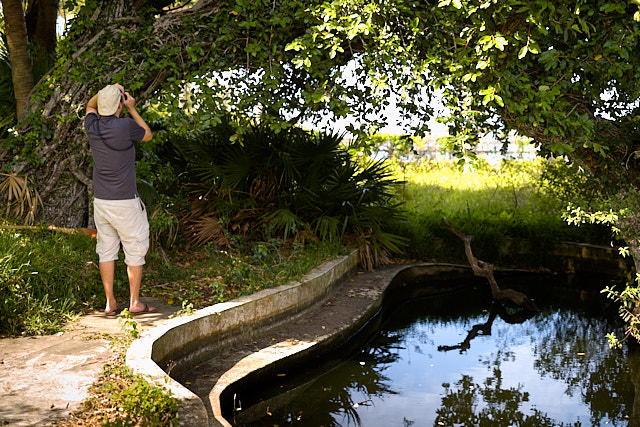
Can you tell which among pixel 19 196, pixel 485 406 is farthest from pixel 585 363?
pixel 19 196

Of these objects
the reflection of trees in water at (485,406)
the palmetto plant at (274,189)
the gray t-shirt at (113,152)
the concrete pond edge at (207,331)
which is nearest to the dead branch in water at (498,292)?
the palmetto plant at (274,189)

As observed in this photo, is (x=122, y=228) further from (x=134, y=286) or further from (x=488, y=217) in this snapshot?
(x=488, y=217)

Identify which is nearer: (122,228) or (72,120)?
(122,228)

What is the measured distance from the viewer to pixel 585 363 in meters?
6.82

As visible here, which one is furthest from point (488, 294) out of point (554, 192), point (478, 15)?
point (478, 15)

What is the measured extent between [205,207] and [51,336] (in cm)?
448

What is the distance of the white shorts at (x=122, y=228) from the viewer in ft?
18.8

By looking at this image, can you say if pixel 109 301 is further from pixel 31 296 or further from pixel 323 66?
pixel 323 66

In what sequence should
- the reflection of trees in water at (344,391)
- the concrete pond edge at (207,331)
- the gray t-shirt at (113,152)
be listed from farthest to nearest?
the gray t-shirt at (113,152), the reflection of trees in water at (344,391), the concrete pond edge at (207,331)

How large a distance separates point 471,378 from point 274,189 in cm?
420

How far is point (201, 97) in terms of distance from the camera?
273 inches

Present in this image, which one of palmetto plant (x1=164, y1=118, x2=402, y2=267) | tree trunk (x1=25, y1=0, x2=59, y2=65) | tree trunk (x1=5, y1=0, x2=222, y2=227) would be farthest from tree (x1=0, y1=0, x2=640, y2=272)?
tree trunk (x1=25, y1=0, x2=59, y2=65)

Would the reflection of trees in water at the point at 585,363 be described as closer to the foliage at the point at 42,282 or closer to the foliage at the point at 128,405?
the foliage at the point at 128,405

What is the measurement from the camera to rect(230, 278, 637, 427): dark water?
210 inches
